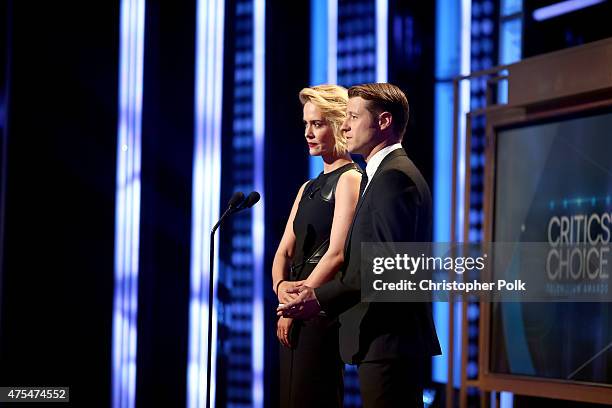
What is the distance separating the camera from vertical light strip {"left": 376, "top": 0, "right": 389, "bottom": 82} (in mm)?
4445

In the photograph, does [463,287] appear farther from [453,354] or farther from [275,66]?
[275,66]

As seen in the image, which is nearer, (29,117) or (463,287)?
(463,287)

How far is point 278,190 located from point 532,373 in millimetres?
1699

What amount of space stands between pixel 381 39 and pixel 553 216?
54.0 inches

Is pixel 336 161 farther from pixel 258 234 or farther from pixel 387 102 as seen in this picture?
pixel 258 234

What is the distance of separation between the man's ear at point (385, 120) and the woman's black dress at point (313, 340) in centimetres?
35

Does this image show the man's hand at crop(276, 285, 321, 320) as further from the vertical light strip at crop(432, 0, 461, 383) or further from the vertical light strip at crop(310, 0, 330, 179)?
the vertical light strip at crop(310, 0, 330, 179)

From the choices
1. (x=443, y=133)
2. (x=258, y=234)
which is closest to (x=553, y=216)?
(x=443, y=133)

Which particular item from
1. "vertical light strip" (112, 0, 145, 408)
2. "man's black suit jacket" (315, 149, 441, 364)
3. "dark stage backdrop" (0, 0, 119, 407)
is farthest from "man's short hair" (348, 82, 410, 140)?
"dark stage backdrop" (0, 0, 119, 407)

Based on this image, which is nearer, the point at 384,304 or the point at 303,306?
the point at 384,304

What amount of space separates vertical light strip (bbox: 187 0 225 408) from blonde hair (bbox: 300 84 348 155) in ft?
5.63

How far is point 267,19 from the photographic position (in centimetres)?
477

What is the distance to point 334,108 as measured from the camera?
3.05m

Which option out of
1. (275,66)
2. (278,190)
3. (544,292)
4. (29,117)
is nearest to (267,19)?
(275,66)
